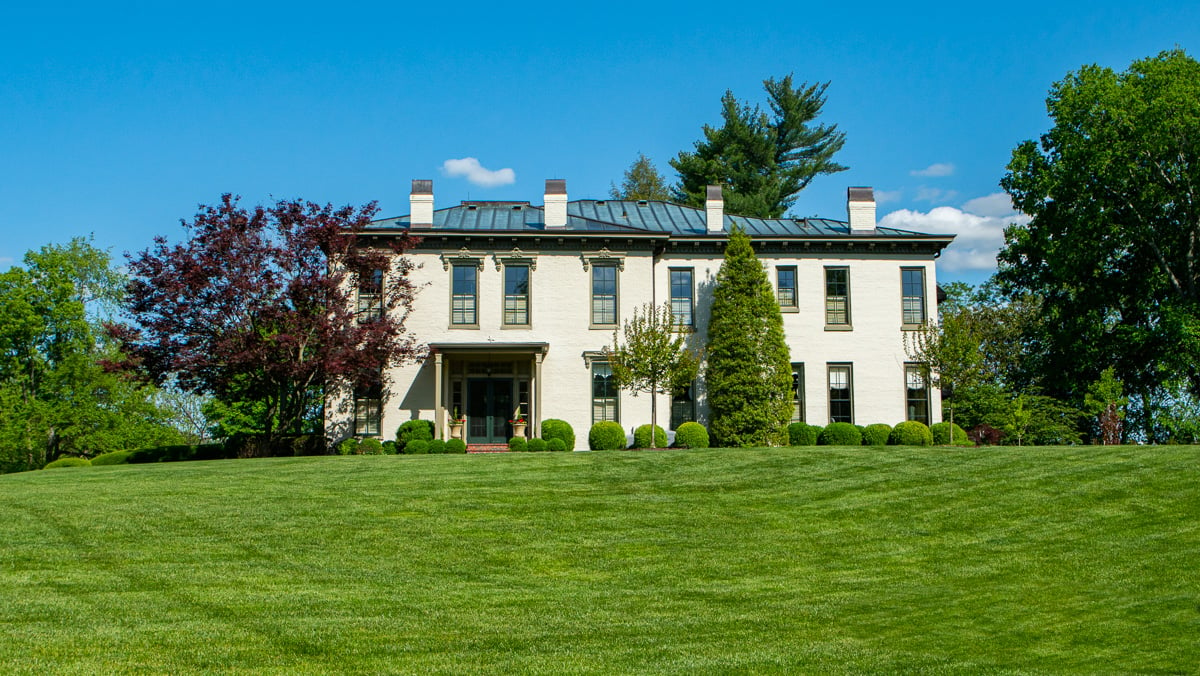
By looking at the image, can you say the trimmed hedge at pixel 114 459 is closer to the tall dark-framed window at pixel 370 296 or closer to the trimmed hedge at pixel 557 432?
the tall dark-framed window at pixel 370 296

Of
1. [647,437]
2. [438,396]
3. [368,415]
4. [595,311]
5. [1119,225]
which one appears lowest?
[647,437]

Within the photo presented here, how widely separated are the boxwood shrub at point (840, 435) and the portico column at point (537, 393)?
847 centimetres

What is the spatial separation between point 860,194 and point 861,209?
20.7 inches

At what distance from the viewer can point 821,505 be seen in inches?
625

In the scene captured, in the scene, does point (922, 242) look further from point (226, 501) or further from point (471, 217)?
point (226, 501)

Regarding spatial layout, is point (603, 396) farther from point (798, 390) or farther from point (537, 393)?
point (798, 390)

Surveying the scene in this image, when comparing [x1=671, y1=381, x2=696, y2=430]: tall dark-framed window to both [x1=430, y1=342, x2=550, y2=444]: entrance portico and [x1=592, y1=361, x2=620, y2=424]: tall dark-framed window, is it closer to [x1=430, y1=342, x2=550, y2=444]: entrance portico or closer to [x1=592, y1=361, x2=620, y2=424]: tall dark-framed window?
[x1=592, y1=361, x2=620, y2=424]: tall dark-framed window

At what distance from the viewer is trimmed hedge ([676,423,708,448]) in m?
27.3

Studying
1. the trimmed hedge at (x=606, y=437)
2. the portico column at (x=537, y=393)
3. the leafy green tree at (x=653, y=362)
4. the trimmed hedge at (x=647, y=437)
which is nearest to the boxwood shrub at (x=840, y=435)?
the trimmed hedge at (x=647, y=437)

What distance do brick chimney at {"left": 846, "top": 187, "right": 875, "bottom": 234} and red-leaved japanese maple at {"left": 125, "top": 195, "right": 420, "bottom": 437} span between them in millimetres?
15335

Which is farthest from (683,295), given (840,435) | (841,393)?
(840,435)

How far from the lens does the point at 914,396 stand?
30.1 meters

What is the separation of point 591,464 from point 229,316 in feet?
36.0

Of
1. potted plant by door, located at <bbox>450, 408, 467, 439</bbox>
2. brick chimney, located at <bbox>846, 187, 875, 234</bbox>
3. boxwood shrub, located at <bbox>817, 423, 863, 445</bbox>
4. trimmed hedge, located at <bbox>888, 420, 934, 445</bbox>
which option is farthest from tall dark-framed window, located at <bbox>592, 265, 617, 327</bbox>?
→ trimmed hedge, located at <bbox>888, 420, 934, 445</bbox>
